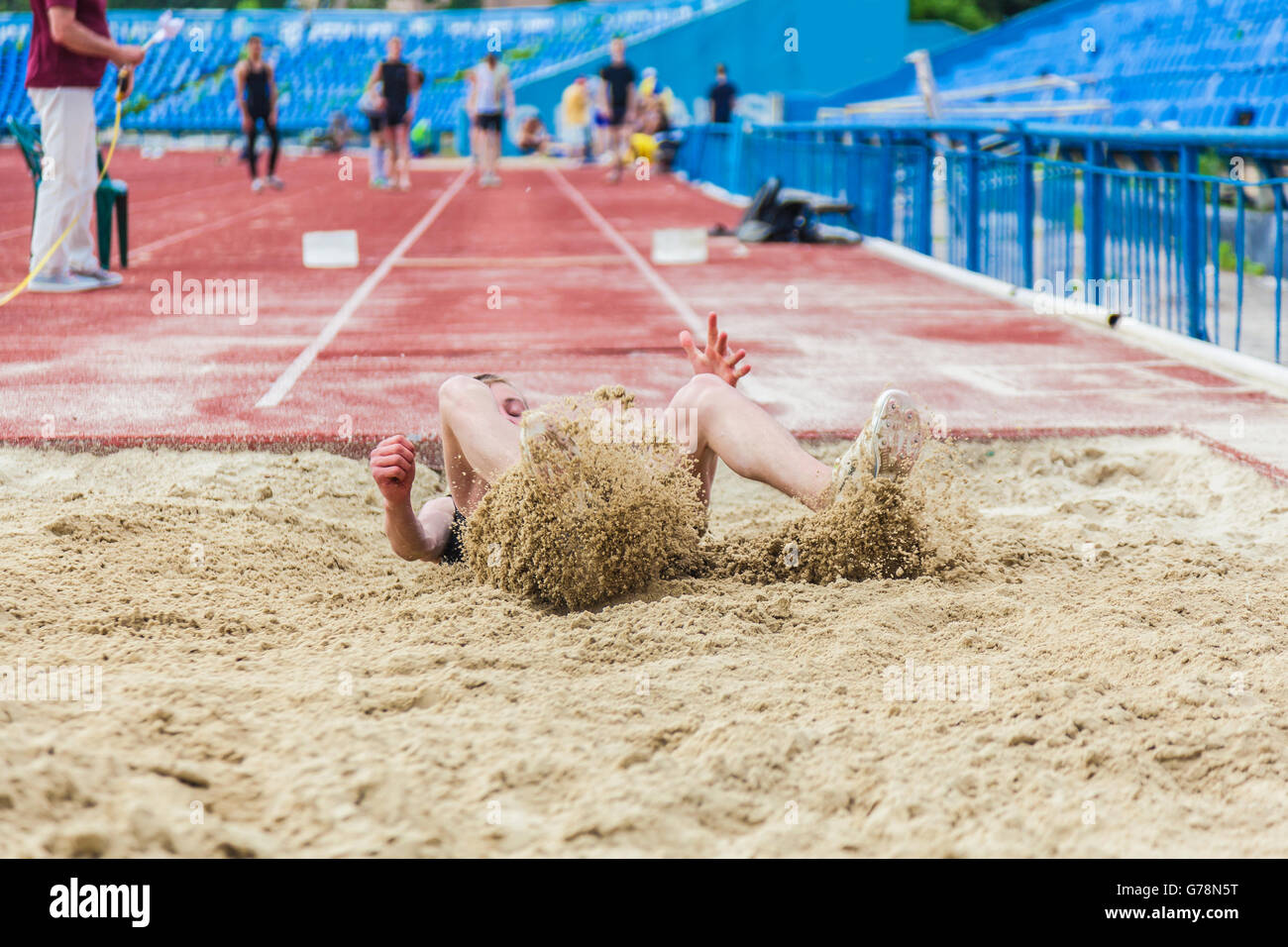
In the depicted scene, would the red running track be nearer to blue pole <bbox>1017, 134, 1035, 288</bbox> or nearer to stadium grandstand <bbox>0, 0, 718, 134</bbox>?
blue pole <bbox>1017, 134, 1035, 288</bbox>

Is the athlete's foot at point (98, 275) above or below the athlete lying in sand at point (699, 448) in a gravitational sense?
above

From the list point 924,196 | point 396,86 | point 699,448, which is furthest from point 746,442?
point 396,86

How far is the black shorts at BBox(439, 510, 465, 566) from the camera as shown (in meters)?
4.14

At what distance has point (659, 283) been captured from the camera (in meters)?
11.5

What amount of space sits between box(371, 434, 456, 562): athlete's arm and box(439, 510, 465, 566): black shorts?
2 cm

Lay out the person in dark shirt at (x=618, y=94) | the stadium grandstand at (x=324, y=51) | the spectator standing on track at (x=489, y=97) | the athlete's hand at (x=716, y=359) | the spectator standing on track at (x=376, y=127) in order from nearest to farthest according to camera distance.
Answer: the athlete's hand at (x=716, y=359), the spectator standing on track at (x=376, y=127), the spectator standing on track at (x=489, y=97), the person in dark shirt at (x=618, y=94), the stadium grandstand at (x=324, y=51)

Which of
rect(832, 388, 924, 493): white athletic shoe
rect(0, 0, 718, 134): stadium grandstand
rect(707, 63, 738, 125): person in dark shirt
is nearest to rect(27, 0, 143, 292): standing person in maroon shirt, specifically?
rect(832, 388, 924, 493): white athletic shoe

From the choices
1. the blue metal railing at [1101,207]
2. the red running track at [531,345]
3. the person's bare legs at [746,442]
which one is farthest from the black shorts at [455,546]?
the blue metal railing at [1101,207]

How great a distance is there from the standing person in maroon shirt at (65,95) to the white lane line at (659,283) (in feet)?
13.3

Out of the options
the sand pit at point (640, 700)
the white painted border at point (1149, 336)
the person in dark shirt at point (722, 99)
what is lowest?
the sand pit at point (640, 700)

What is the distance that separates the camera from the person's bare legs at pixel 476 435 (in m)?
3.90

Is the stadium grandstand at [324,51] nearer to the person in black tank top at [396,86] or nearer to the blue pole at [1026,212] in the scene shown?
the person in black tank top at [396,86]

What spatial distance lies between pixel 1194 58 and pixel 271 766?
67.4ft

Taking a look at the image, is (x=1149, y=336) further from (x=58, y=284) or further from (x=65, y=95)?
(x=58, y=284)
